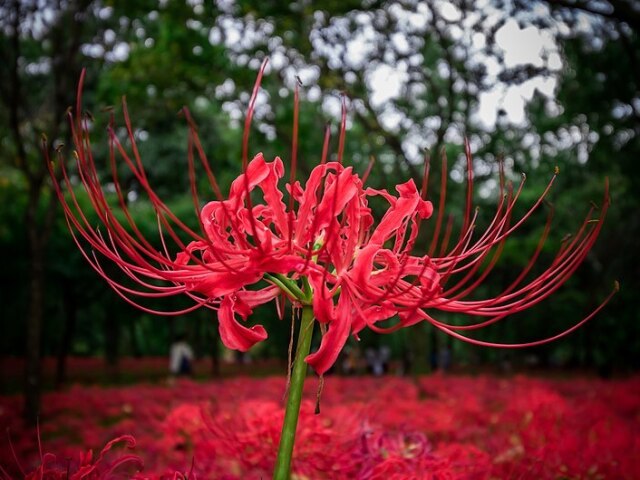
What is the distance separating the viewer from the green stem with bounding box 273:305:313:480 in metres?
1.16

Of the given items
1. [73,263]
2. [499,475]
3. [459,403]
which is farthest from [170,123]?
[499,475]

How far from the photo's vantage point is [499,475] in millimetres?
1983

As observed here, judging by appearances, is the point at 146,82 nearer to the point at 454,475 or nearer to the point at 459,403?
the point at 459,403

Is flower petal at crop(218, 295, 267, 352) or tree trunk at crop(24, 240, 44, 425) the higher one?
flower petal at crop(218, 295, 267, 352)

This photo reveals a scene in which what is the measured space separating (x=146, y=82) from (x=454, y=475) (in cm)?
762

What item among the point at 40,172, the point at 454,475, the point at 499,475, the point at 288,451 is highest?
the point at 40,172

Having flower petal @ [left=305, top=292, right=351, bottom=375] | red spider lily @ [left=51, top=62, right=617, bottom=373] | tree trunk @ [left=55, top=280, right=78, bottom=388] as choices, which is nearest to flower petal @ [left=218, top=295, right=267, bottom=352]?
red spider lily @ [left=51, top=62, right=617, bottom=373]

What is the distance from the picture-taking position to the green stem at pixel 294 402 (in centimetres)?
116

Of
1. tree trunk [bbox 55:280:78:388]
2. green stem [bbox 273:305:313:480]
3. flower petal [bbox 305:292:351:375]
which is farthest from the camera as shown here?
tree trunk [bbox 55:280:78:388]

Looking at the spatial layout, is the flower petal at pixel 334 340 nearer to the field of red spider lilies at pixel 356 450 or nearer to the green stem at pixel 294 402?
the green stem at pixel 294 402

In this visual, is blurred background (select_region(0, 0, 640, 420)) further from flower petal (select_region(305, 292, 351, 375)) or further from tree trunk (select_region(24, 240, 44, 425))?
flower petal (select_region(305, 292, 351, 375))

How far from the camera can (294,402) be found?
1.17 m

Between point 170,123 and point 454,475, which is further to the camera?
point 170,123

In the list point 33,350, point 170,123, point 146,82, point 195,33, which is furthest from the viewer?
point 170,123
